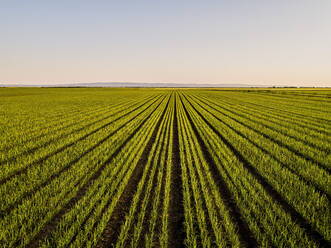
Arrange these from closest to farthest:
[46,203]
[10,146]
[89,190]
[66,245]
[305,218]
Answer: [66,245], [305,218], [46,203], [89,190], [10,146]

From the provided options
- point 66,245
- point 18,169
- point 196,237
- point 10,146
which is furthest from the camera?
point 10,146

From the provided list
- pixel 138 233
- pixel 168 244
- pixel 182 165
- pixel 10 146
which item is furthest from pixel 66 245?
pixel 10 146

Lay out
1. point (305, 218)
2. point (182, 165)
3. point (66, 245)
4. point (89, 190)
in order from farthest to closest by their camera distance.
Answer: point (182, 165)
point (89, 190)
point (305, 218)
point (66, 245)

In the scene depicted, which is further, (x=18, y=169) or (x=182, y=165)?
(x=182, y=165)

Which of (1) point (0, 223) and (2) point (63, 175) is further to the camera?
(2) point (63, 175)

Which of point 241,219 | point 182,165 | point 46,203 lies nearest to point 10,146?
point 46,203

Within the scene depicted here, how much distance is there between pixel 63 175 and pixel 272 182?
701 cm

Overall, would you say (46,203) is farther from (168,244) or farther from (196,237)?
(196,237)

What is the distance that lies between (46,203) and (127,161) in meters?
3.20

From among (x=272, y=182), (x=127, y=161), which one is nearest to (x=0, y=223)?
(x=127, y=161)

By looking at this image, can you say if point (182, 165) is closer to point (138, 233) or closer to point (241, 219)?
point (241, 219)

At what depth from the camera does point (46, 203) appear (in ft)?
14.6

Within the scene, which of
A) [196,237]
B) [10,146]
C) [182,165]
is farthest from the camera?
[10,146]

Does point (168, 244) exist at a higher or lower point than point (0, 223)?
lower
